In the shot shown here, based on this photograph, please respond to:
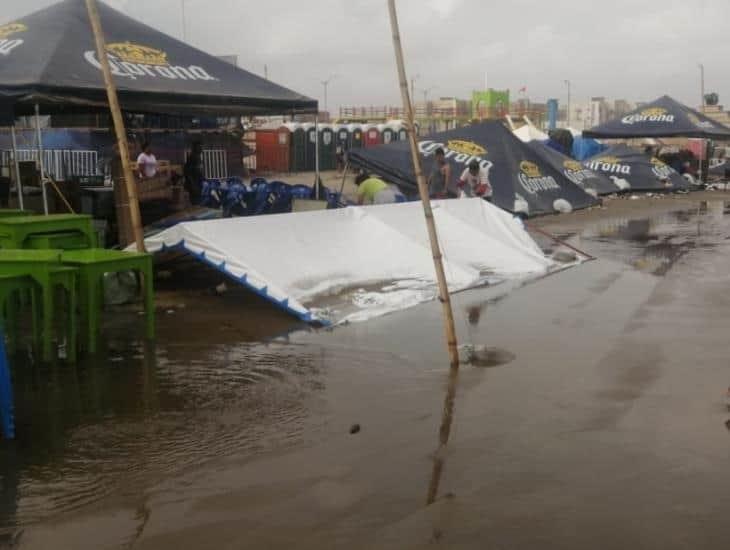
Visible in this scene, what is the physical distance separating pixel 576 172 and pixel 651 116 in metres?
8.65

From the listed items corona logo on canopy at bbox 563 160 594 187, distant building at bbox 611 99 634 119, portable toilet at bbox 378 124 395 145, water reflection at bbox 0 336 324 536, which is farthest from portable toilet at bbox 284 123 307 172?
distant building at bbox 611 99 634 119

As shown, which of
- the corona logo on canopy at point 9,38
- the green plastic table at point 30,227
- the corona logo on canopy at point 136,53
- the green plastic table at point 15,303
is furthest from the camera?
the corona logo on canopy at point 136,53

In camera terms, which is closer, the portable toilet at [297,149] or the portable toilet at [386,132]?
the portable toilet at [297,149]

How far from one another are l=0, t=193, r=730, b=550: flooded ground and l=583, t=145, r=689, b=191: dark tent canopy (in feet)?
72.2

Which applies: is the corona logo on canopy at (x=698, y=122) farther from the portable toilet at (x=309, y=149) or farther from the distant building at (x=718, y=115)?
the distant building at (x=718, y=115)

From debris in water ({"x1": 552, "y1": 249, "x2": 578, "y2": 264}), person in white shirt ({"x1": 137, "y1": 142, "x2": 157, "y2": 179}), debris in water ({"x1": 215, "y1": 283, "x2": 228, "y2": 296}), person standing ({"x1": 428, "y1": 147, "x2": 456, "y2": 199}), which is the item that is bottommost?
debris in water ({"x1": 552, "y1": 249, "x2": 578, "y2": 264})

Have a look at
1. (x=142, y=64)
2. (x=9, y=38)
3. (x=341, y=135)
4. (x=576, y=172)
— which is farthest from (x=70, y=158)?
(x=341, y=135)

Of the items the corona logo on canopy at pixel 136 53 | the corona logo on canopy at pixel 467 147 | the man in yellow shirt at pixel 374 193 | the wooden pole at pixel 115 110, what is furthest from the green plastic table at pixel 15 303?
the corona logo on canopy at pixel 467 147

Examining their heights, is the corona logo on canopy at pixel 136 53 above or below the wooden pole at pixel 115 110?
above

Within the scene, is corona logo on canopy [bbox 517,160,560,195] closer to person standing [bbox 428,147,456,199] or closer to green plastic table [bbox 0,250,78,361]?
person standing [bbox 428,147,456,199]

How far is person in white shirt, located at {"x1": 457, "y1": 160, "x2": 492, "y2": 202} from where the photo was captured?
19.3 metres

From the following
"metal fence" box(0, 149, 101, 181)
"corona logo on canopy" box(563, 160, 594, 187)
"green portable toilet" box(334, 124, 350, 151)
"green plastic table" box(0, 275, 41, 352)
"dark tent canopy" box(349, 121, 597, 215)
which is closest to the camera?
Result: "green plastic table" box(0, 275, 41, 352)

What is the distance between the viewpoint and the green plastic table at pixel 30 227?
8.48m

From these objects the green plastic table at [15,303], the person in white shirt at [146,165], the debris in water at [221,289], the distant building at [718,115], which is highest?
the distant building at [718,115]
